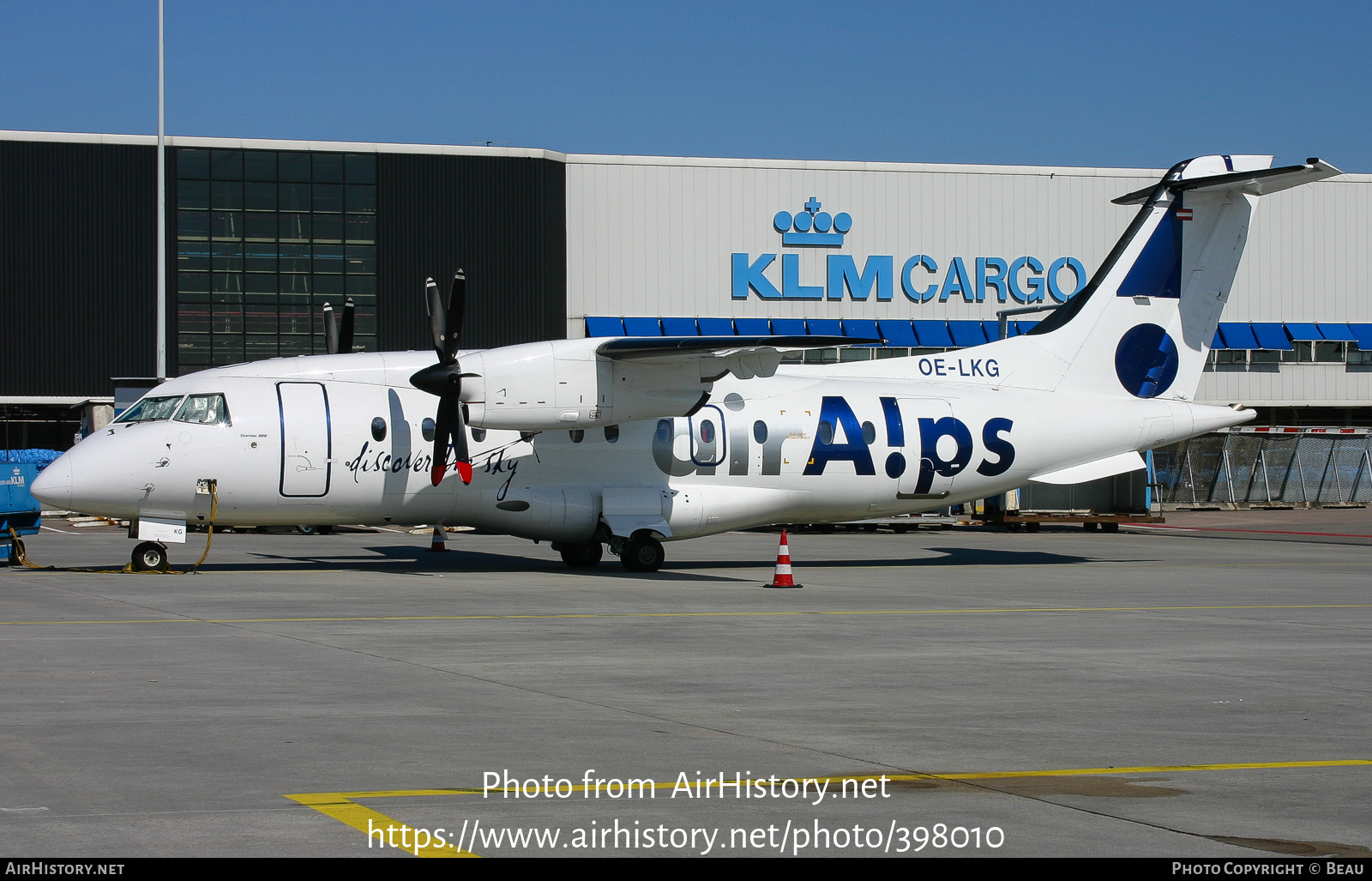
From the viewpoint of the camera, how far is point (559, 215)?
176 feet

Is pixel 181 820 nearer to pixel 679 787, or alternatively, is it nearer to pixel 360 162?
pixel 679 787

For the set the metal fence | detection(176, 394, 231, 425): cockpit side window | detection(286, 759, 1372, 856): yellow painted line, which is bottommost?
detection(286, 759, 1372, 856): yellow painted line

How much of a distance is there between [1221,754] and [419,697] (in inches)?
219

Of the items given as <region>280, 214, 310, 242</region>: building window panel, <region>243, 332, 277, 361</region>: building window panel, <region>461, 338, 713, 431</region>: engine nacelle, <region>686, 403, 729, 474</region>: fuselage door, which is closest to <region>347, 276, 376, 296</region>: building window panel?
<region>280, 214, 310, 242</region>: building window panel

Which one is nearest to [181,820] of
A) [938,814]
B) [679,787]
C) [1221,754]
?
[679,787]

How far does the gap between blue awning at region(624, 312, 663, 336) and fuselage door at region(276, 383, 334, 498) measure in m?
32.6

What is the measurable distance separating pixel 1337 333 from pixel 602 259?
109ft

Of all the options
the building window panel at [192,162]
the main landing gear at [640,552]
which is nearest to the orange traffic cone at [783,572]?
the main landing gear at [640,552]

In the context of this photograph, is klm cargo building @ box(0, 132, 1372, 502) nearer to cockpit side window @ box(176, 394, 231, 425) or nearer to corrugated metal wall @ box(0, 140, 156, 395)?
corrugated metal wall @ box(0, 140, 156, 395)

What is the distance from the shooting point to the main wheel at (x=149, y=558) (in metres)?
21.1

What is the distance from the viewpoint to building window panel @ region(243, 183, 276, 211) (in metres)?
50.1

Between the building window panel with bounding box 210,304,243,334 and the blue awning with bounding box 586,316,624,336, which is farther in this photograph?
the blue awning with bounding box 586,316,624,336

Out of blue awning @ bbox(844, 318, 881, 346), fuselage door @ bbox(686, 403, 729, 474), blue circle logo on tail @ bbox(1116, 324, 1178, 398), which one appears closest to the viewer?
fuselage door @ bbox(686, 403, 729, 474)

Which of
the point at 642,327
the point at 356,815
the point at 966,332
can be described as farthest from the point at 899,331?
the point at 356,815
